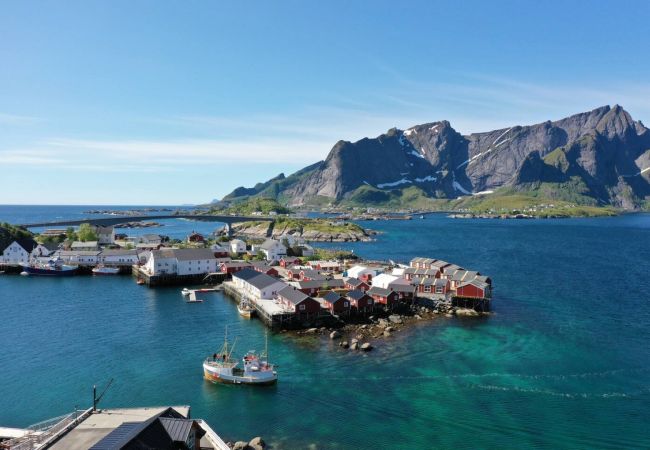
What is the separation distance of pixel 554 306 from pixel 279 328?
1491 inches

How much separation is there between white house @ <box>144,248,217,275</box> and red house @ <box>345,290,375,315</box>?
113 feet

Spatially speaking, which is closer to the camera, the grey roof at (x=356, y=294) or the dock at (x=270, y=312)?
the dock at (x=270, y=312)

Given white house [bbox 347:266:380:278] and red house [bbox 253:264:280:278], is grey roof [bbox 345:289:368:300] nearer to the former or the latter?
white house [bbox 347:266:380:278]

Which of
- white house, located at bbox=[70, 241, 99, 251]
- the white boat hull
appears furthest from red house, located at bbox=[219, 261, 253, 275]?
the white boat hull

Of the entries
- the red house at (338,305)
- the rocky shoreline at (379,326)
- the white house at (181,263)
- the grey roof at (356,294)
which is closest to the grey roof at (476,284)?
the rocky shoreline at (379,326)

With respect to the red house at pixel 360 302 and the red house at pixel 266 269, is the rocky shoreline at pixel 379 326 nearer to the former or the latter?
Answer: the red house at pixel 360 302

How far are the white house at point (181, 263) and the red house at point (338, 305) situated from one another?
3363 centimetres

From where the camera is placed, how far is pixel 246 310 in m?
55.9

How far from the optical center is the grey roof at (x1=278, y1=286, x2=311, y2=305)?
5134cm

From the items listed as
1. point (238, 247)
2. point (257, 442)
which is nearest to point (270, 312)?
point (257, 442)

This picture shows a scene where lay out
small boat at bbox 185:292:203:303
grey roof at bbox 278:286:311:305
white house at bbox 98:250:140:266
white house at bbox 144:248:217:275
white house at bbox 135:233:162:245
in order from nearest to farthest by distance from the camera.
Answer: grey roof at bbox 278:286:311:305 < small boat at bbox 185:292:203:303 < white house at bbox 144:248:217:275 < white house at bbox 98:250:140:266 < white house at bbox 135:233:162:245

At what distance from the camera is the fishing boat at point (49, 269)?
3263 inches

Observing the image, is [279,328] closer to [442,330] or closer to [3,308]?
[442,330]

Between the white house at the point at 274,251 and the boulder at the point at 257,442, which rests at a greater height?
the white house at the point at 274,251
